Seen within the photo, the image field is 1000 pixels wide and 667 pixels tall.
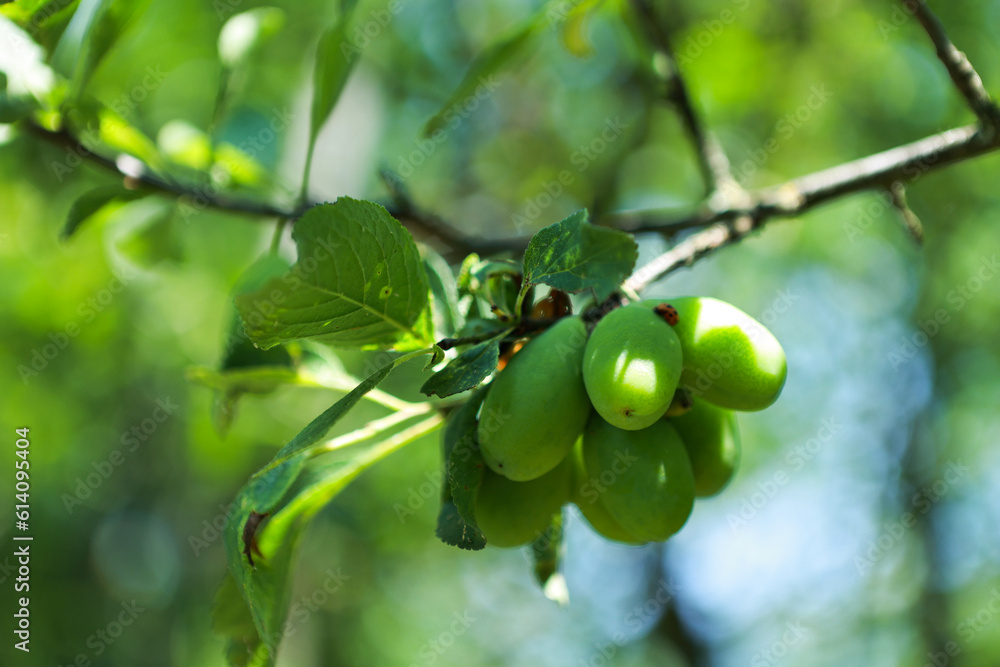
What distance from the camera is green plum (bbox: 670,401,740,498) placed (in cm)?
106

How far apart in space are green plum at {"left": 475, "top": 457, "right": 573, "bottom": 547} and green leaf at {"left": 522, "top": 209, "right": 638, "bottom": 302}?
0.29m

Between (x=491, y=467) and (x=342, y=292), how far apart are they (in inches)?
12.5

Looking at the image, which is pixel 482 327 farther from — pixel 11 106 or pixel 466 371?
pixel 11 106

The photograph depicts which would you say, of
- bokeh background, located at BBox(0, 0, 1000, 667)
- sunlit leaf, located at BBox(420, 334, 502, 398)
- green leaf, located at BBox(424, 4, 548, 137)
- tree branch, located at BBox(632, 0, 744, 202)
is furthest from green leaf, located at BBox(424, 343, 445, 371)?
bokeh background, located at BBox(0, 0, 1000, 667)

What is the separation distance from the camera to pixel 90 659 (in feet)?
28.4

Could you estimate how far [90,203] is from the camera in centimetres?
159

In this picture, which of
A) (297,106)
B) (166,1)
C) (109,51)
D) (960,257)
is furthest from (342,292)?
(960,257)

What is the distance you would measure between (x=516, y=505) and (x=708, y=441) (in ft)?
1.02

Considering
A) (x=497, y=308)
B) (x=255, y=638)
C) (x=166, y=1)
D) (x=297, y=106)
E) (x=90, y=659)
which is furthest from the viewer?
(x=90, y=659)

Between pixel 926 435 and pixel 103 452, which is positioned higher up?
pixel 103 452

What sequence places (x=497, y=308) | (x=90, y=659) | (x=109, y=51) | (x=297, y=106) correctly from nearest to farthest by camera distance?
1. (x=497, y=308)
2. (x=109, y=51)
3. (x=297, y=106)
4. (x=90, y=659)

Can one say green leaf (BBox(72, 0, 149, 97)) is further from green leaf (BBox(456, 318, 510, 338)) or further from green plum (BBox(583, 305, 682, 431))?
green plum (BBox(583, 305, 682, 431))

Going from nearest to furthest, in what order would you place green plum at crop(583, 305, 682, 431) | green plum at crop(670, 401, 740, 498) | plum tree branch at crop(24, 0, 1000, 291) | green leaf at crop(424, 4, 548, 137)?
green plum at crop(583, 305, 682, 431), green plum at crop(670, 401, 740, 498), plum tree branch at crop(24, 0, 1000, 291), green leaf at crop(424, 4, 548, 137)

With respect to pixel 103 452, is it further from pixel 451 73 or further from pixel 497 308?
pixel 497 308
